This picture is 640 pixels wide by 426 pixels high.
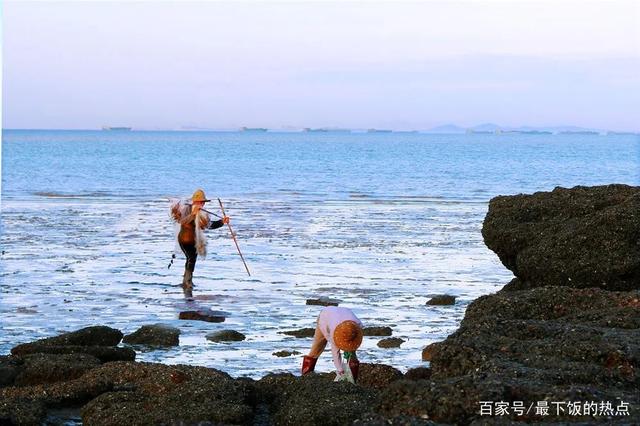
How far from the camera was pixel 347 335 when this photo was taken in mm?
9867

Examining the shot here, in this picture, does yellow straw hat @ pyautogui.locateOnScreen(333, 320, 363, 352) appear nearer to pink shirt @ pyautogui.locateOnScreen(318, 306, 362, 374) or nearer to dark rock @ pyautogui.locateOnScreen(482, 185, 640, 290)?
pink shirt @ pyautogui.locateOnScreen(318, 306, 362, 374)

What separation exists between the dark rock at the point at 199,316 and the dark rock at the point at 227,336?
1.44 m

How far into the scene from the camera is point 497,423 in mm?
6578

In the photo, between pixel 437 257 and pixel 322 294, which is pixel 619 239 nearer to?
pixel 322 294

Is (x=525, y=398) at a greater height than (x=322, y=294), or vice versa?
(x=525, y=398)

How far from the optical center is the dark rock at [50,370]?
10.6 meters

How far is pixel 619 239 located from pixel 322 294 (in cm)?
521

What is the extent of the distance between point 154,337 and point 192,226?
5.92 metres

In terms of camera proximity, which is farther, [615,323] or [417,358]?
[417,358]

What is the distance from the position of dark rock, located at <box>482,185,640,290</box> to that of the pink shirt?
4.16m

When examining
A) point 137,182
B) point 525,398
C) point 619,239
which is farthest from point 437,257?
point 137,182

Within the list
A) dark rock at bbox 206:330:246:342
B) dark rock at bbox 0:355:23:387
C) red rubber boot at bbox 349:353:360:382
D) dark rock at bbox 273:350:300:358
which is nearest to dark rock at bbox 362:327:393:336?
dark rock at bbox 273:350:300:358

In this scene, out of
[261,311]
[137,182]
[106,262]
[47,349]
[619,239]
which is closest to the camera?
[47,349]

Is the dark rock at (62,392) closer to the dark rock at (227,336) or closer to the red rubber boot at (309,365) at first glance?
the red rubber boot at (309,365)
